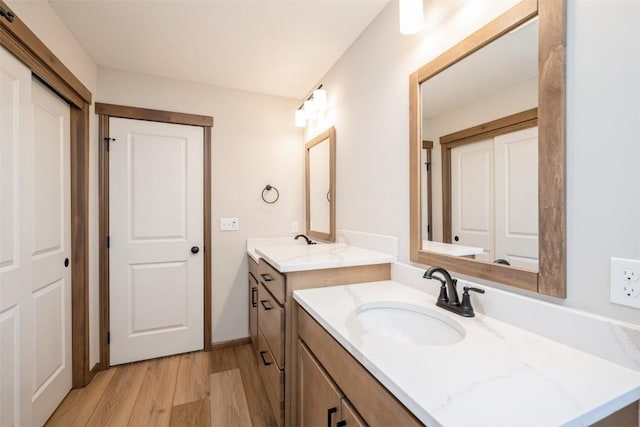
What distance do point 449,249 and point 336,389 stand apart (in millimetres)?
713

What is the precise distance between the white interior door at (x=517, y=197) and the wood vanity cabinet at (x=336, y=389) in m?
0.62

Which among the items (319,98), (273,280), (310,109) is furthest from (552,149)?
(310,109)

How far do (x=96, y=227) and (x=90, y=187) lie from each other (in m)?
0.31

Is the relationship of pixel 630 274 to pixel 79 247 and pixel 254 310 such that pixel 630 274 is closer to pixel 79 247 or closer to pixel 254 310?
pixel 254 310

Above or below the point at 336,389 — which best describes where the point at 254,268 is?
above

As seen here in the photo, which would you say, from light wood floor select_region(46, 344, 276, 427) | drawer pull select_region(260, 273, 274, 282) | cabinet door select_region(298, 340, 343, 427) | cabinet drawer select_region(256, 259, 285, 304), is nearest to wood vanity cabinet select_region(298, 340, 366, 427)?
cabinet door select_region(298, 340, 343, 427)

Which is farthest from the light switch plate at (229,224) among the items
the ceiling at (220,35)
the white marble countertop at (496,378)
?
the white marble countertop at (496,378)

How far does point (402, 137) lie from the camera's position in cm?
148

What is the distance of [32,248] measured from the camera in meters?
1.49

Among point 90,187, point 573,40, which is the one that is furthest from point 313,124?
point 573,40

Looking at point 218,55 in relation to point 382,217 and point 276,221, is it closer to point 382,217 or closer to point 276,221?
point 276,221

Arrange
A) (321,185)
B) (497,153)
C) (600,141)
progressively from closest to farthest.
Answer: (600,141) → (497,153) → (321,185)

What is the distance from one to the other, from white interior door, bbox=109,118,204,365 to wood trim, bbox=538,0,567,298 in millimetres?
2372

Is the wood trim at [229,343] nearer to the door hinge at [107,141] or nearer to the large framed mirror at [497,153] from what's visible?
the door hinge at [107,141]
